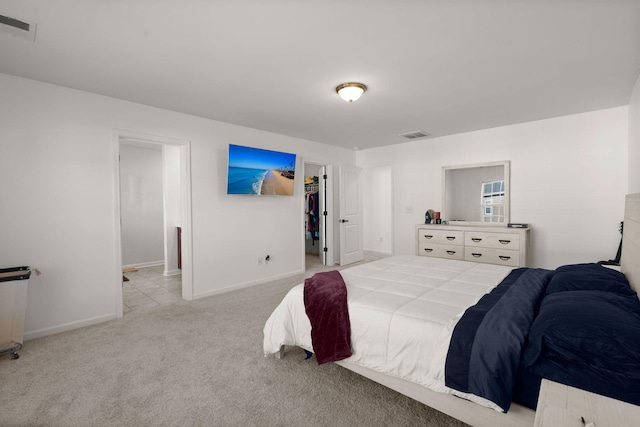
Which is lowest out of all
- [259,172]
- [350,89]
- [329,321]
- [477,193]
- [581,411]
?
[329,321]

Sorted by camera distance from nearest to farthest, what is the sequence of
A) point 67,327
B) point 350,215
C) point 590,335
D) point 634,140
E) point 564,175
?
1. point 590,335
2. point 67,327
3. point 634,140
4. point 564,175
5. point 350,215

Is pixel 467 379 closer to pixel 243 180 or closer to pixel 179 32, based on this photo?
pixel 179 32

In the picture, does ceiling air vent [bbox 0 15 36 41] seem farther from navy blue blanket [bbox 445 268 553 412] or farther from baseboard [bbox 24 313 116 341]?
navy blue blanket [bbox 445 268 553 412]

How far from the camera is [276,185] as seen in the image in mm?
4672

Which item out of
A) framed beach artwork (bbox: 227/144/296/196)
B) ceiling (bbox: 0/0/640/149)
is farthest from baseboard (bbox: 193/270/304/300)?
ceiling (bbox: 0/0/640/149)

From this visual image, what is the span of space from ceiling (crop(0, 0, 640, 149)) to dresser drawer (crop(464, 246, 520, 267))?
1.89 metres

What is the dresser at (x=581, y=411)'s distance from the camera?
34.7 inches

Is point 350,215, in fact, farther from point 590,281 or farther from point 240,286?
point 590,281

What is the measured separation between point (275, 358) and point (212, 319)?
1.15 metres

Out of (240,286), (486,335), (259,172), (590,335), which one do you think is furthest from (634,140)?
(240,286)

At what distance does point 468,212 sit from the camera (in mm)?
4887

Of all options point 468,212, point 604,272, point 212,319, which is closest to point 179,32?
point 212,319

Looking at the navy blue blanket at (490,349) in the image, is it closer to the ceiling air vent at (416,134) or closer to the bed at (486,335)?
the bed at (486,335)

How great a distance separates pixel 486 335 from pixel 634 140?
3353 mm
